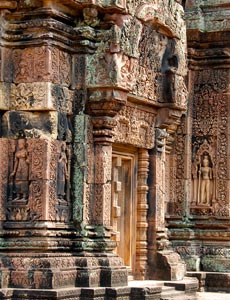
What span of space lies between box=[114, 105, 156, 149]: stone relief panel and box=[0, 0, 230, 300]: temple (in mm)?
22

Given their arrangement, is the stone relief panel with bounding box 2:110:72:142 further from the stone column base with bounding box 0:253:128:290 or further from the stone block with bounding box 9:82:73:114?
the stone column base with bounding box 0:253:128:290

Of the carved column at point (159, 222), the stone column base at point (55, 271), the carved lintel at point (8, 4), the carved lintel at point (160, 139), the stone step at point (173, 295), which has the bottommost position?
the stone step at point (173, 295)

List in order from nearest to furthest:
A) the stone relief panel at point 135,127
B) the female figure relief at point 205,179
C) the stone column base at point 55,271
Result: 1. the stone column base at point 55,271
2. the stone relief panel at point 135,127
3. the female figure relief at point 205,179

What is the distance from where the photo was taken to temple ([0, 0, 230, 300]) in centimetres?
1413

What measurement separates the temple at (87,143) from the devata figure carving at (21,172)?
13 mm

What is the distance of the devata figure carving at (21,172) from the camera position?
14211 millimetres

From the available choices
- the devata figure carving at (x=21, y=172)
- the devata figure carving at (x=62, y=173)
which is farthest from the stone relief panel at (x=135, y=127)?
the devata figure carving at (x=21, y=172)

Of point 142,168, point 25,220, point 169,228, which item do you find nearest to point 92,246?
point 25,220

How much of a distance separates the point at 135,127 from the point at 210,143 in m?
3.40

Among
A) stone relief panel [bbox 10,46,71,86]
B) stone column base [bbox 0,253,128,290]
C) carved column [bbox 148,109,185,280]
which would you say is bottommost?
stone column base [bbox 0,253,128,290]

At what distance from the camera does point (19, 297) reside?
13.6 meters

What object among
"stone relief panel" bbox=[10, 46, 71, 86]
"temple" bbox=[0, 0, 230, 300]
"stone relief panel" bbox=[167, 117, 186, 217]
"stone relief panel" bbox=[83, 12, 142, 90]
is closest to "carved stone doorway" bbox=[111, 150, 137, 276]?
"temple" bbox=[0, 0, 230, 300]

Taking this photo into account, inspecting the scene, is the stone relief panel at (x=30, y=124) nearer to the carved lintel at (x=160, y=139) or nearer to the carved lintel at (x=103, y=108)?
the carved lintel at (x=103, y=108)

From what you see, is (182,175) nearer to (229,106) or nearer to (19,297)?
(229,106)
